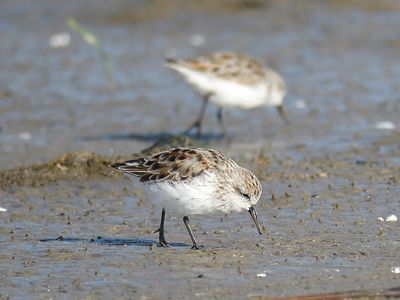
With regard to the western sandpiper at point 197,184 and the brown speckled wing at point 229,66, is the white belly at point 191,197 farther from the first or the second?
the brown speckled wing at point 229,66

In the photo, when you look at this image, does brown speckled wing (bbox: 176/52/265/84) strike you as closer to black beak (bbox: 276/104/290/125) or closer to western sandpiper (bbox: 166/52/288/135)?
western sandpiper (bbox: 166/52/288/135)

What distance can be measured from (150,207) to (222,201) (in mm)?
1864

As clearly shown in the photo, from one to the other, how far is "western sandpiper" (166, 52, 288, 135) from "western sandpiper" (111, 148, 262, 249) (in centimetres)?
514

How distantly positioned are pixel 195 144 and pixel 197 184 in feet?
12.5

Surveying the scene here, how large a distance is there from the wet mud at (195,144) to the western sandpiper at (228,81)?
42 cm

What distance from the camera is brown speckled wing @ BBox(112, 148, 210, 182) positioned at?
7617 mm

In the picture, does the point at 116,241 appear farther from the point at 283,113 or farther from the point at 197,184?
the point at 283,113

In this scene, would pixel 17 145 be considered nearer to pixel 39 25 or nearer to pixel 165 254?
pixel 165 254

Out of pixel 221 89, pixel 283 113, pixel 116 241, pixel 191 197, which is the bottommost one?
pixel 283 113

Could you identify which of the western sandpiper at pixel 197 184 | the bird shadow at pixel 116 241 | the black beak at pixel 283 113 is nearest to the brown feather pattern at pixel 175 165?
the western sandpiper at pixel 197 184

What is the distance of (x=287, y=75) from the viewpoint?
53.6 ft

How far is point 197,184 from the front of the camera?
7.56 m

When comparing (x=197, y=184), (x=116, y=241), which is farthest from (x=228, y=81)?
(x=197, y=184)

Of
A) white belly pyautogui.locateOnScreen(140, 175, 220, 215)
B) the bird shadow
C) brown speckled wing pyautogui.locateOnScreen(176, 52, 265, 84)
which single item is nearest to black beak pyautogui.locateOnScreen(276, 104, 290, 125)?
brown speckled wing pyautogui.locateOnScreen(176, 52, 265, 84)
